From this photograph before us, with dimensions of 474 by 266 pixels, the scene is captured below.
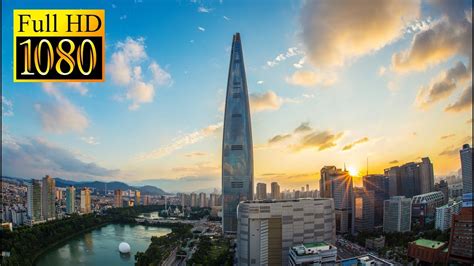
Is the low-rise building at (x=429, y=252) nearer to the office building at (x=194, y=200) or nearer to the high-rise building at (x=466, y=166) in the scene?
the high-rise building at (x=466, y=166)

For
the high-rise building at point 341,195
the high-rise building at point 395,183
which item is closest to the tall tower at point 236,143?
the high-rise building at point 341,195

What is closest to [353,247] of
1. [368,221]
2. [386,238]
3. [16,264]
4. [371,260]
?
[386,238]

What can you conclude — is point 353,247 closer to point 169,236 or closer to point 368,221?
point 368,221

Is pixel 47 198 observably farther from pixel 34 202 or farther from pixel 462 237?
pixel 462 237

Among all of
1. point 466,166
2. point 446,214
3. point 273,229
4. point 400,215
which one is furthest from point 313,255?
point 400,215

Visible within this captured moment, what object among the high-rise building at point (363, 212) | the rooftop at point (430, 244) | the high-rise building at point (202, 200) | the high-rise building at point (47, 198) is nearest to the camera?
the rooftop at point (430, 244)

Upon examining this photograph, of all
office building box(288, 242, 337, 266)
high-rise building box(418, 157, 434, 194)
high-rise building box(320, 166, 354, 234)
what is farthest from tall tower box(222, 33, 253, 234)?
office building box(288, 242, 337, 266)
